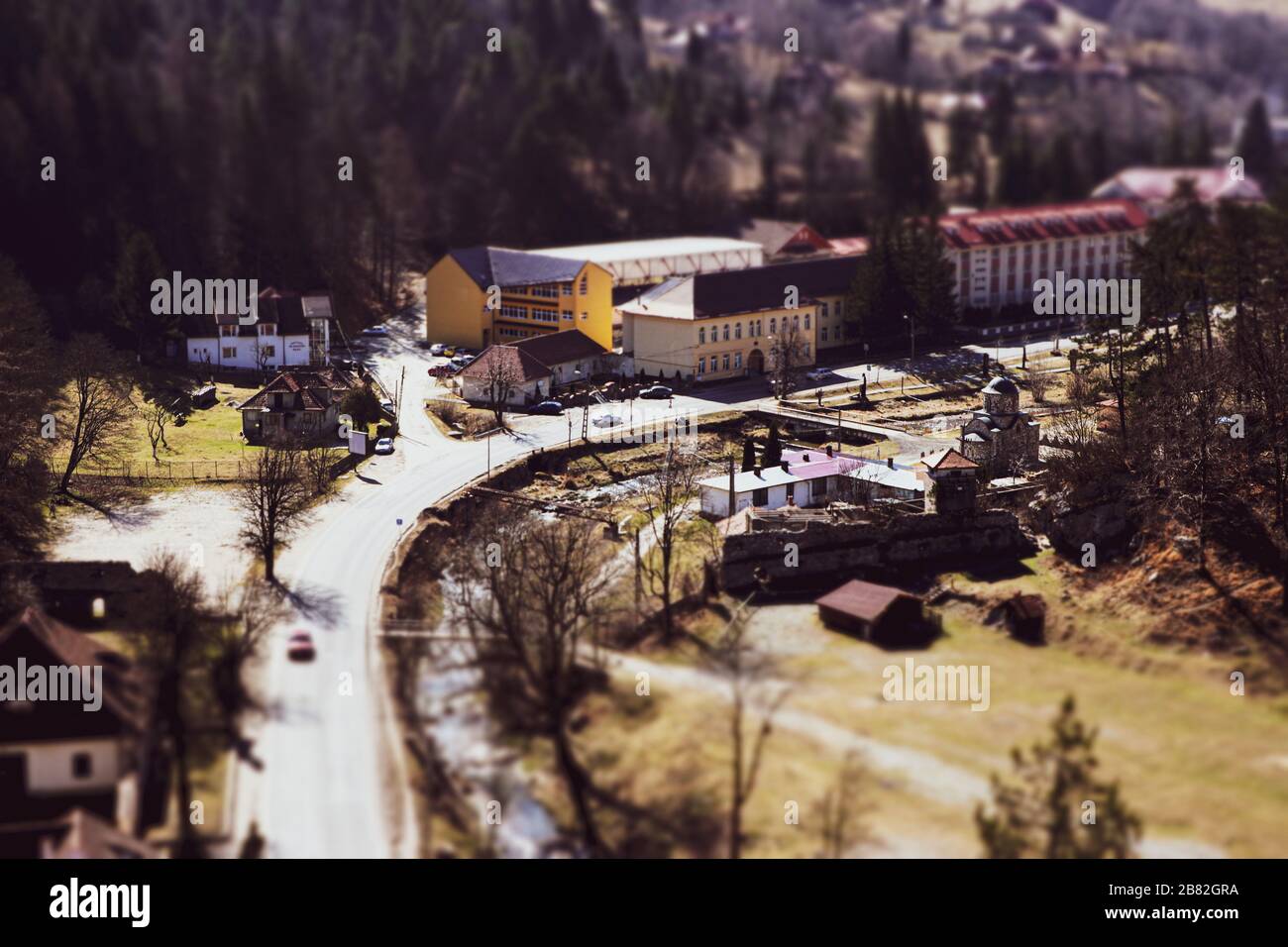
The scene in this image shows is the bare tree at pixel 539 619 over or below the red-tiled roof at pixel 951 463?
below

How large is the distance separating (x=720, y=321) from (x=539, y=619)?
115ft

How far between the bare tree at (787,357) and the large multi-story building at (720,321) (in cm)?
12

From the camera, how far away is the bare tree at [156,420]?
5984 cm

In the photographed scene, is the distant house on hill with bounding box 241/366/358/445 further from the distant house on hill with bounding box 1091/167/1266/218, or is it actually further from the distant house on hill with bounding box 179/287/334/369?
the distant house on hill with bounding box 1091/167/1266/218

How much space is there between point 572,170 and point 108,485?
201 ft

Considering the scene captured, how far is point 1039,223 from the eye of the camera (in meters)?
99.3

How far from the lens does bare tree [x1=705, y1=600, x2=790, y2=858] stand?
34.8 metres

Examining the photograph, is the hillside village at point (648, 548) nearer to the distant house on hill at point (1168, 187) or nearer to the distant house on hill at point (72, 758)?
the distant house on hill at point (72, 758)

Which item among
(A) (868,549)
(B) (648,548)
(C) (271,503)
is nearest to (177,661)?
(C) (271,503)

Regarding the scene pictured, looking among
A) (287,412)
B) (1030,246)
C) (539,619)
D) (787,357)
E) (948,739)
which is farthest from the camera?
(1030,246)

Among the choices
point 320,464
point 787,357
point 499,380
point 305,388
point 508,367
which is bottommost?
point 320,464

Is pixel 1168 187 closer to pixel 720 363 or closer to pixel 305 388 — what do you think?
Result: pixel 720 363

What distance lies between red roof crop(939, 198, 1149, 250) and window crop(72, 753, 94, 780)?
69.0 m

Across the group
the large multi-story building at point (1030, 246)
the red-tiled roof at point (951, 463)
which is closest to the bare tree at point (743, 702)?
the red-tiled roof at point (951, 463)
